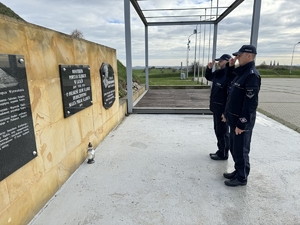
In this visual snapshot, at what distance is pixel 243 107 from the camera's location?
6.75ft

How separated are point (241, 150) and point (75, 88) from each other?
208cm

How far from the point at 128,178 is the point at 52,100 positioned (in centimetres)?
122

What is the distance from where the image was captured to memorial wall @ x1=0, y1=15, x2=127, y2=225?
155cm

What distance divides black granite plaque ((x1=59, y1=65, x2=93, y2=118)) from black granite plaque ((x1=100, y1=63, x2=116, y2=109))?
0.60 meters

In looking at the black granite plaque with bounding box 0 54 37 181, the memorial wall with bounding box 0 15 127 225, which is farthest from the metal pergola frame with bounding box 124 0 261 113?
the black granite plaque with bounding box 0 54 37 181

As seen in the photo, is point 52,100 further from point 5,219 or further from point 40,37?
point 5,219

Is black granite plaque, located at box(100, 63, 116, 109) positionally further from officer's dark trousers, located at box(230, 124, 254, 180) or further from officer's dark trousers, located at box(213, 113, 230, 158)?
officer's dark trousers, located at box(230, 124, 254, 180)

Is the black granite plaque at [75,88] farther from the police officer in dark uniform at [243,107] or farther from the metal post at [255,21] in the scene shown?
the metal post at [255,21]

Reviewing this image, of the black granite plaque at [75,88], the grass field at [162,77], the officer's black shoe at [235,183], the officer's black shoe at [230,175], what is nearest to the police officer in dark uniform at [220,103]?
the officer's black shoe at [230,175]

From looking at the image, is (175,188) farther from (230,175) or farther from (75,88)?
(75,88)

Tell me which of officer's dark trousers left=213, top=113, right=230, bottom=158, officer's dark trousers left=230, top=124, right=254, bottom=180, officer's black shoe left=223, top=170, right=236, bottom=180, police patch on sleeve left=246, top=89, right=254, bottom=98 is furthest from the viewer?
officer's dark trousers left=213, top=113, right=230, bottom=158

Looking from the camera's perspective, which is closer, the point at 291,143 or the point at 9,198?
the point at 9,198

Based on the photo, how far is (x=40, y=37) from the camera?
6.42 ft

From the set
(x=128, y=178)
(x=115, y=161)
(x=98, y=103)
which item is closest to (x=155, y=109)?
(x=98, y=103)
